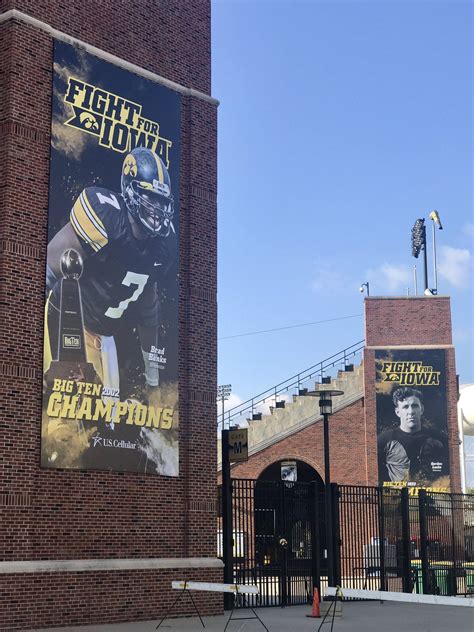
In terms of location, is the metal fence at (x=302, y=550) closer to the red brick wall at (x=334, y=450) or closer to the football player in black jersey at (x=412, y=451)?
the football player in black jersey at (x=412, y=451)

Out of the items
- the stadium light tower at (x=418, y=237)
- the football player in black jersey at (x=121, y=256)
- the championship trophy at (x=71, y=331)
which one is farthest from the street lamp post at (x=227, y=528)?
the stadium light tower at (x=418, y=237)

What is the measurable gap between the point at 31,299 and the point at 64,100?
4394 millimetres

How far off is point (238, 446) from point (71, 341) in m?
5.62

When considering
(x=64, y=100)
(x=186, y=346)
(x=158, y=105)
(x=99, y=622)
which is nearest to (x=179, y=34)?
(x=158, y=105)

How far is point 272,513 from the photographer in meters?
24.7

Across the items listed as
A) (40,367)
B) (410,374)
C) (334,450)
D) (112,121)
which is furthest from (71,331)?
(410,374)

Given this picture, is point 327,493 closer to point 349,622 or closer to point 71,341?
point 349,622

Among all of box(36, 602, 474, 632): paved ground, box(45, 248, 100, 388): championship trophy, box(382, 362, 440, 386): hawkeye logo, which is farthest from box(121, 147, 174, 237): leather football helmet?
box(382, 362, 440, 386): hawkeye logo

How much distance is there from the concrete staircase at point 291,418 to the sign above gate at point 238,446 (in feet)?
71.7

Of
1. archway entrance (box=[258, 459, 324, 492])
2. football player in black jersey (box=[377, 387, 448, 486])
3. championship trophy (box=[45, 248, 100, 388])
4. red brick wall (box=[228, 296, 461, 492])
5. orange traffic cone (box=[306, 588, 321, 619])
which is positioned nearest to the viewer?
championship trophy (box=[45, 248, 100, 388])

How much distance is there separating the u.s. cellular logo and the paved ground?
5.42m

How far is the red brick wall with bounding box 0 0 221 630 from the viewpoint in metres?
18.2

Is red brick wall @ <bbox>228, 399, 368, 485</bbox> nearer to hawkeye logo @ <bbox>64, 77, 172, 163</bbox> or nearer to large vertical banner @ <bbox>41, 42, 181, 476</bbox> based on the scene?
large vertical banner @ <bbox>41, 42, 181, 476</bbox>

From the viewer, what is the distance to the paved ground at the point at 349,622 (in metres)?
18.4
